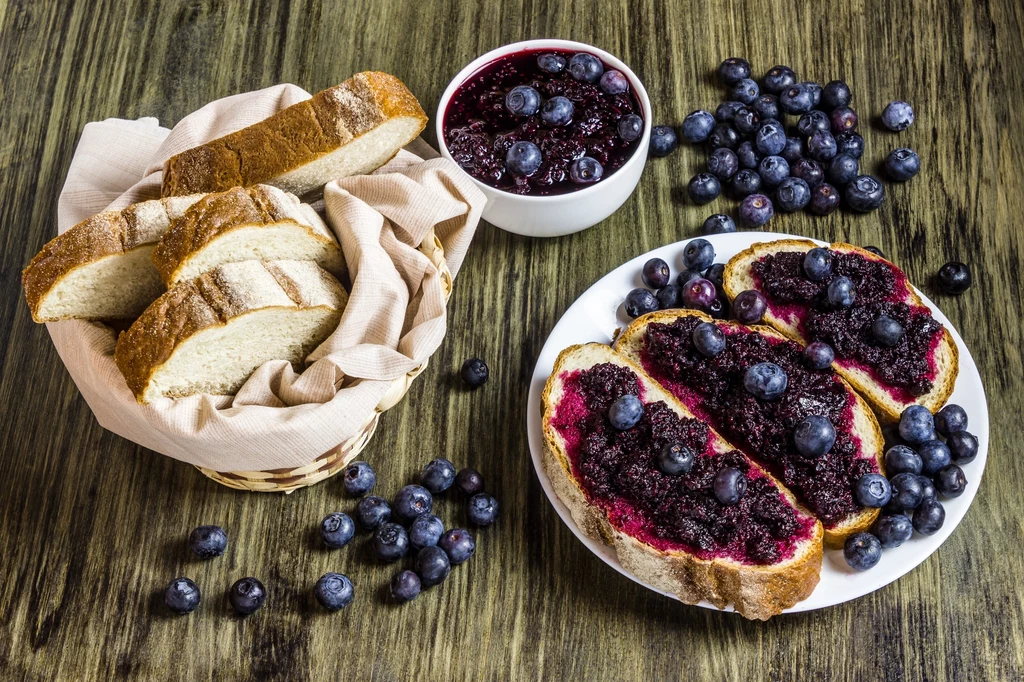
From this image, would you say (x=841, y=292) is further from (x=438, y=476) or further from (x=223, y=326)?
(x=223, y=326)

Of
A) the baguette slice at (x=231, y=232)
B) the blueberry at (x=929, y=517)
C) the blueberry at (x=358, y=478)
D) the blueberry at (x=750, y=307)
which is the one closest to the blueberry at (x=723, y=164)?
the blueberry at (x=750, y=307)

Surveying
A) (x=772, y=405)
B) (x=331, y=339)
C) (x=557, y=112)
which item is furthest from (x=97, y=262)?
(x=772, y=405)

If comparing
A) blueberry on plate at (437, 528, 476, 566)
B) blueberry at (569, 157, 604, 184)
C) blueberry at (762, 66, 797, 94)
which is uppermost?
blueberry at (569, 157, 604, 184)

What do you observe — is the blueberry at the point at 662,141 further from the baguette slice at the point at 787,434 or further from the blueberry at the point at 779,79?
the baguette slice at the point at 787,434

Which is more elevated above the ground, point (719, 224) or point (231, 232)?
point (231, 232)

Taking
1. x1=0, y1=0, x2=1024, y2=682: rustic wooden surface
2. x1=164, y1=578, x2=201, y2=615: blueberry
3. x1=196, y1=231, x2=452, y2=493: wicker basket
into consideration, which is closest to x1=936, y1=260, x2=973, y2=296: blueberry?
x1=0, y1=0, x2=1024, y2=682: rustic wooden surface

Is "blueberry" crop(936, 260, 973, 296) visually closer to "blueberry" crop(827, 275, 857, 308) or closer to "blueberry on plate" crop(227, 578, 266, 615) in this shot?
"blueberry" crop(827, 275, 857, 308)
